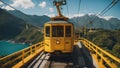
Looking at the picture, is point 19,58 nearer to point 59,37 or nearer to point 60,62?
point 60,62

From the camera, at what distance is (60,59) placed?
16.8 metres

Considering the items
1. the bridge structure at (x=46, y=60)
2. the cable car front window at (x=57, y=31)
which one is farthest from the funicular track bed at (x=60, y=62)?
the cable car front window at (x=57, y=31)

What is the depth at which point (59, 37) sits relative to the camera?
15.9 meters

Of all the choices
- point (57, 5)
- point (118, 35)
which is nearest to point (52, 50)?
point (57, 5)

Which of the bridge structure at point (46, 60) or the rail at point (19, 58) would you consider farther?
the bridge structure at point (46, 60)

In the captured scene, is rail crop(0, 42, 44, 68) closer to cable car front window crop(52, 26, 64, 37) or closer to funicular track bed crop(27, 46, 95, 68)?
funicular track bed crop(27, 46, 95, 68)

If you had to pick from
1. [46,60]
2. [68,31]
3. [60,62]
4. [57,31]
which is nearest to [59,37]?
[57,31]

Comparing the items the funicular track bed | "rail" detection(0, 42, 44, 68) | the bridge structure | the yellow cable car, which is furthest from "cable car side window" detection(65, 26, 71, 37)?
"rail" detection(0, 42, 44, 68)

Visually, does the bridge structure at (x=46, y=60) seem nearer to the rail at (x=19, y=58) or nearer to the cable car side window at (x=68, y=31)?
the rail at (x=19, y=58)

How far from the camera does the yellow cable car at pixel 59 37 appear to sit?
52.1 ft

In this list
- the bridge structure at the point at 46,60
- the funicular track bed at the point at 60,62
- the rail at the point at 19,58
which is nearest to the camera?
the rail at the point at 19,58

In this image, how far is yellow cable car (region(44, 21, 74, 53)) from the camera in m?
15.9

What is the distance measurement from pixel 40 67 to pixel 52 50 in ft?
10.8

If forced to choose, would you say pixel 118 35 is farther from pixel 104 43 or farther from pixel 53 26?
pixel 53 26
